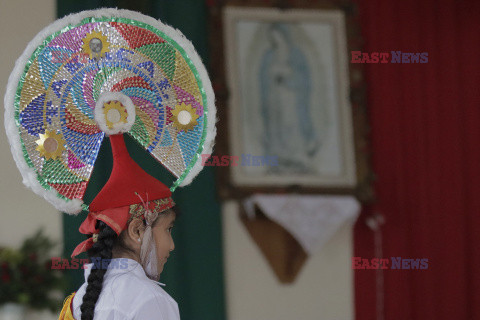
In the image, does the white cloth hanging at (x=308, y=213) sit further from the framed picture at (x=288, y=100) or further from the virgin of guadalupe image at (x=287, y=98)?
the virgin of guadalupe image at (x=287, y=98)

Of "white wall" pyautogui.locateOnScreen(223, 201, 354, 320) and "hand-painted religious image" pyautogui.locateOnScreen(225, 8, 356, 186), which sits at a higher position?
"hand-painted religious image" pyautogui.locateOnScreen(225, 8, 356, 186)

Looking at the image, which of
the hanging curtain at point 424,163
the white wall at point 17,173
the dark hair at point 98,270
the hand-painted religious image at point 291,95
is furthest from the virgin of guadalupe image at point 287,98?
the dark hair at point 98,270

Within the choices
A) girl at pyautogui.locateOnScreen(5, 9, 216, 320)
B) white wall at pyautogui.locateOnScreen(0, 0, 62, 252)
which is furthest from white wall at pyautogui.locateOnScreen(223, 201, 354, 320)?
girl at pyautogui.locateOnScreen(5, 9, 216, 320)

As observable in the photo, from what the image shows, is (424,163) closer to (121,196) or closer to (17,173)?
(17,173)

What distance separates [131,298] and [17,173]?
259cm

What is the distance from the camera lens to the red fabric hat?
2.00 meters

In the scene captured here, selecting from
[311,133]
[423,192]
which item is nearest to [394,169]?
[423,192]

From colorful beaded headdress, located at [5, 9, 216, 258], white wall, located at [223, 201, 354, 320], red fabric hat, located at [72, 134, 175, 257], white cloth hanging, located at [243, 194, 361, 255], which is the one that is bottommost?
white wall, located at [223, 201, 354, 320]

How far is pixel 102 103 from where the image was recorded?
208 cm

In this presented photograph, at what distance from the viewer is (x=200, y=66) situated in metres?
2.17

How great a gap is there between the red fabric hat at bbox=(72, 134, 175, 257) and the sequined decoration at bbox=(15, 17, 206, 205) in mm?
113

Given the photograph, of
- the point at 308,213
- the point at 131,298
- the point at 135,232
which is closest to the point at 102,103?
the point at 135,232

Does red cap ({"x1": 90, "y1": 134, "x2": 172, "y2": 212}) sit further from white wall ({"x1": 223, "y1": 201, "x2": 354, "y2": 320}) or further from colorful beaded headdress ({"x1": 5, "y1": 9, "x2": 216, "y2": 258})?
white wall ({"x1": 223, "y1": 201, "x2": 354, "y2": 320})

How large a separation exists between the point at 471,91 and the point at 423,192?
0.72 m
